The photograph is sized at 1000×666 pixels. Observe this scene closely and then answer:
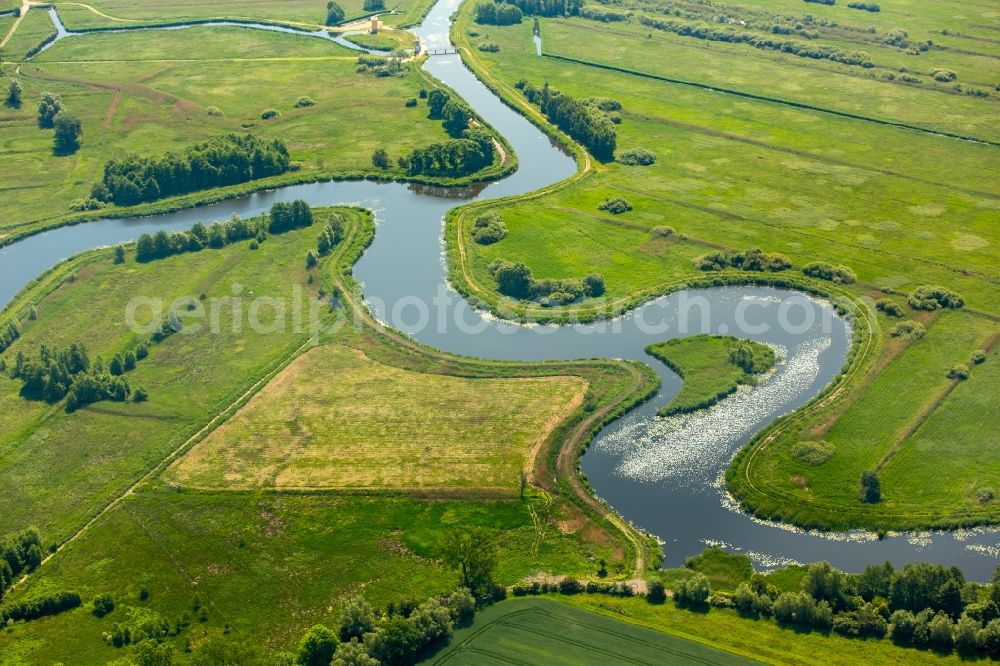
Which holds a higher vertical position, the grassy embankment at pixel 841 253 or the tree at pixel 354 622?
the grassy embankment at pixel 841 253

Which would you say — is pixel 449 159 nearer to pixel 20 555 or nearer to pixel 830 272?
pixel 830 272

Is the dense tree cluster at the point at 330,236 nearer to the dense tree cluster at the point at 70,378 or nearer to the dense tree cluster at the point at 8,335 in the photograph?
the dense tree cluster at the point at 70,378

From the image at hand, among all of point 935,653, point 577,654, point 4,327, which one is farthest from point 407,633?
point 4,327

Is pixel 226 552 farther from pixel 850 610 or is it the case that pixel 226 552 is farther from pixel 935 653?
pixel 935 653

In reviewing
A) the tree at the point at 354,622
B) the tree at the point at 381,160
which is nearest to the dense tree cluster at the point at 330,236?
the tree at the point at 381,160

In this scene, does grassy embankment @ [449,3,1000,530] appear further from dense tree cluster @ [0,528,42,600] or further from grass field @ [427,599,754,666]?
dense tree cluster @ [0,528,42,600]
